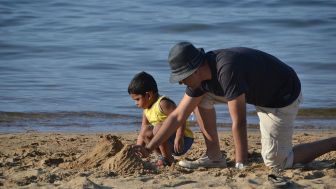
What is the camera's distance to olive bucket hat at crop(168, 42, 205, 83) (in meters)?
5.31

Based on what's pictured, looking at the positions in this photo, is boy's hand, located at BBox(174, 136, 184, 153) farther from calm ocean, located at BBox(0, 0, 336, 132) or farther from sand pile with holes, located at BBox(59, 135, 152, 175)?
calm ocean, located at BBox(0, 0, 336, 132)

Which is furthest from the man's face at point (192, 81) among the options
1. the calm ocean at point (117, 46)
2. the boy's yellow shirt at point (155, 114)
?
the calm ocean at point (117, 46)

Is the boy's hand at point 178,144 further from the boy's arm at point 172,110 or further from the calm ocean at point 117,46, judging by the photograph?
the calm ocean at point 117,46

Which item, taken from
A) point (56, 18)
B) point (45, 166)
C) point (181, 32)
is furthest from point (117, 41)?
point (45, 166)

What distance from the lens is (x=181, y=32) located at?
1688cm

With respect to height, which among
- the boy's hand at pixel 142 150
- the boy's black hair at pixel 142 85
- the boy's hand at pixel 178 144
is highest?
the boy's black hair at pixel 142 85

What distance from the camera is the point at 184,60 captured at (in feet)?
17.4

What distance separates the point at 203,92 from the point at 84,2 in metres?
16.4

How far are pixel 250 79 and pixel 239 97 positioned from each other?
245 mm

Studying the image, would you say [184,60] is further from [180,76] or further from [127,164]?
[127,164]

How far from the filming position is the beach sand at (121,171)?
5277 millimetres

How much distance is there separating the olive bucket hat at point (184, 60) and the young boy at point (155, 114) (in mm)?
776

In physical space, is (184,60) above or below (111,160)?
above

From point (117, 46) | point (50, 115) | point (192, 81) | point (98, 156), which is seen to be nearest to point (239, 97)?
point (192, 81)
